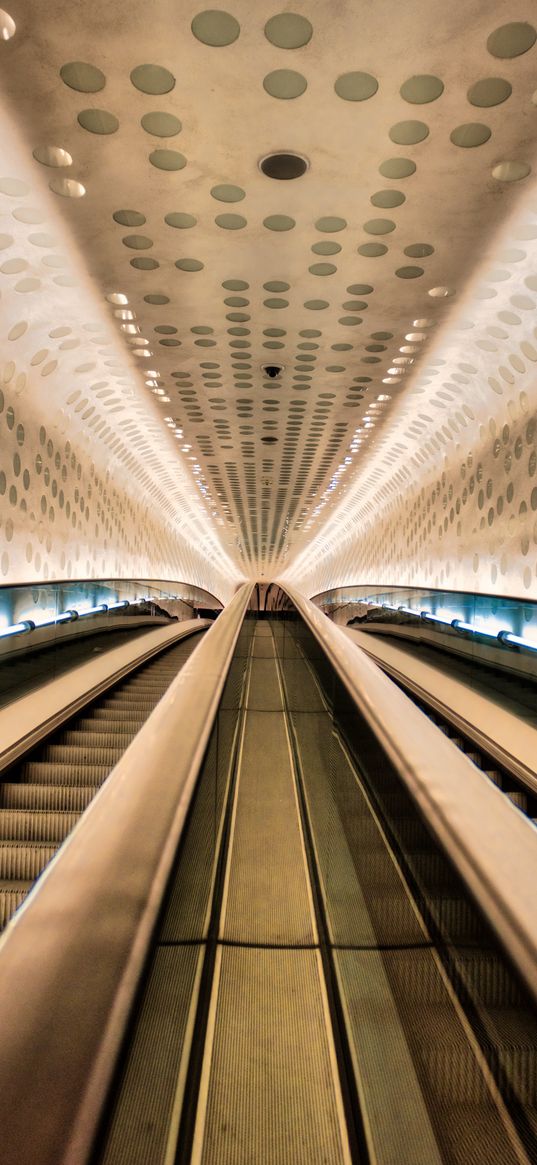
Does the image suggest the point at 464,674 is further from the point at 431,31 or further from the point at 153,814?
the point at 153,814

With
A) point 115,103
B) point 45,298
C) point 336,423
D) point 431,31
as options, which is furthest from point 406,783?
point 336,423

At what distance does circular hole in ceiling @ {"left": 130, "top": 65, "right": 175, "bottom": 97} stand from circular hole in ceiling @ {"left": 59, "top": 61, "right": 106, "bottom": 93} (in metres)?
0.22

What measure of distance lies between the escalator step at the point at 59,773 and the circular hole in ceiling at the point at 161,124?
4545 millimetres

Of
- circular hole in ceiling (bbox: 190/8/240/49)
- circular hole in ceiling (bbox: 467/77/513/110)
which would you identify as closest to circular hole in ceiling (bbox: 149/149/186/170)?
circular hole in ceiling (bbox: 190/8/240/49)

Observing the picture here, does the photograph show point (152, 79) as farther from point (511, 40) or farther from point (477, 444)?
point (477, 444)

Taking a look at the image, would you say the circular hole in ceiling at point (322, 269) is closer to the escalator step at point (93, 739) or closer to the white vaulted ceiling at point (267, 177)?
the white vaulted ceiling at point (267, 177)

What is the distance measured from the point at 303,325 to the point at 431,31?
4834 millimetres

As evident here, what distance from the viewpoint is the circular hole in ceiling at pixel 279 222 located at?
21.1 feet

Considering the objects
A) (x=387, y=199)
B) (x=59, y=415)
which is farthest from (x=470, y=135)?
(x=59, y=415)

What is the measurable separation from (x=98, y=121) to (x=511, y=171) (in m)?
3.15

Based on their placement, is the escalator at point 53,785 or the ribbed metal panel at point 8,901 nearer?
the ribbed metal panel at point 8,901

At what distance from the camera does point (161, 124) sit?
17.1 feet

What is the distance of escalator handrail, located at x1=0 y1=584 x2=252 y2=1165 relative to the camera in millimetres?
732

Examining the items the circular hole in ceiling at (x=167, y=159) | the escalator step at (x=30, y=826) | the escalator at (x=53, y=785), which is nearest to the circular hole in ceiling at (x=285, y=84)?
the circular hole in ceiling at (x=167, y=159)
